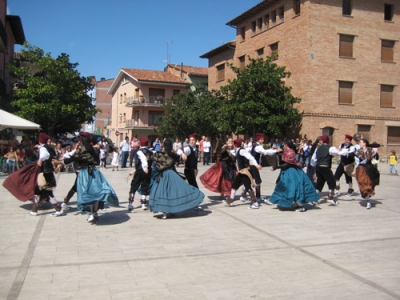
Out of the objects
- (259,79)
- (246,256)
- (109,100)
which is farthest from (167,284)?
(109,100)

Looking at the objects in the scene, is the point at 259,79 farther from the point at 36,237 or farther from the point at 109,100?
the point at 109,100

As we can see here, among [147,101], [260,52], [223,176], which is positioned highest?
[260,52]

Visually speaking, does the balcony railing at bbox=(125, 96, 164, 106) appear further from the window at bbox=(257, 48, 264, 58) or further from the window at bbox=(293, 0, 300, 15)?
the window at bbox=(293, 0, 300, 15)

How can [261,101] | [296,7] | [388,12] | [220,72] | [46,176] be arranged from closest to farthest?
[46,176]
[261,101]
[296,7]
[388,12]
[220,72]

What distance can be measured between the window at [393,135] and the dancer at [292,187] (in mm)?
22435

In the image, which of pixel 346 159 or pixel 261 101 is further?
pixel 261 101

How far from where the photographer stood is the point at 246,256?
593 cm

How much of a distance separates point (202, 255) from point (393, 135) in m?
27.3

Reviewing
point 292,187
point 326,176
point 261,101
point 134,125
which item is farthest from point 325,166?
point 134,125

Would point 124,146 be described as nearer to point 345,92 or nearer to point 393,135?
point 345,92

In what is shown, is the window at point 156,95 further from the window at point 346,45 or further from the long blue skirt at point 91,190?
the long blue skirt at point 91,190

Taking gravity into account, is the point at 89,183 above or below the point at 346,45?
below

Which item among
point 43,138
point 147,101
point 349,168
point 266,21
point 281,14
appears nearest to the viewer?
point 43,138

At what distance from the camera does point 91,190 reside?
7.88 m
